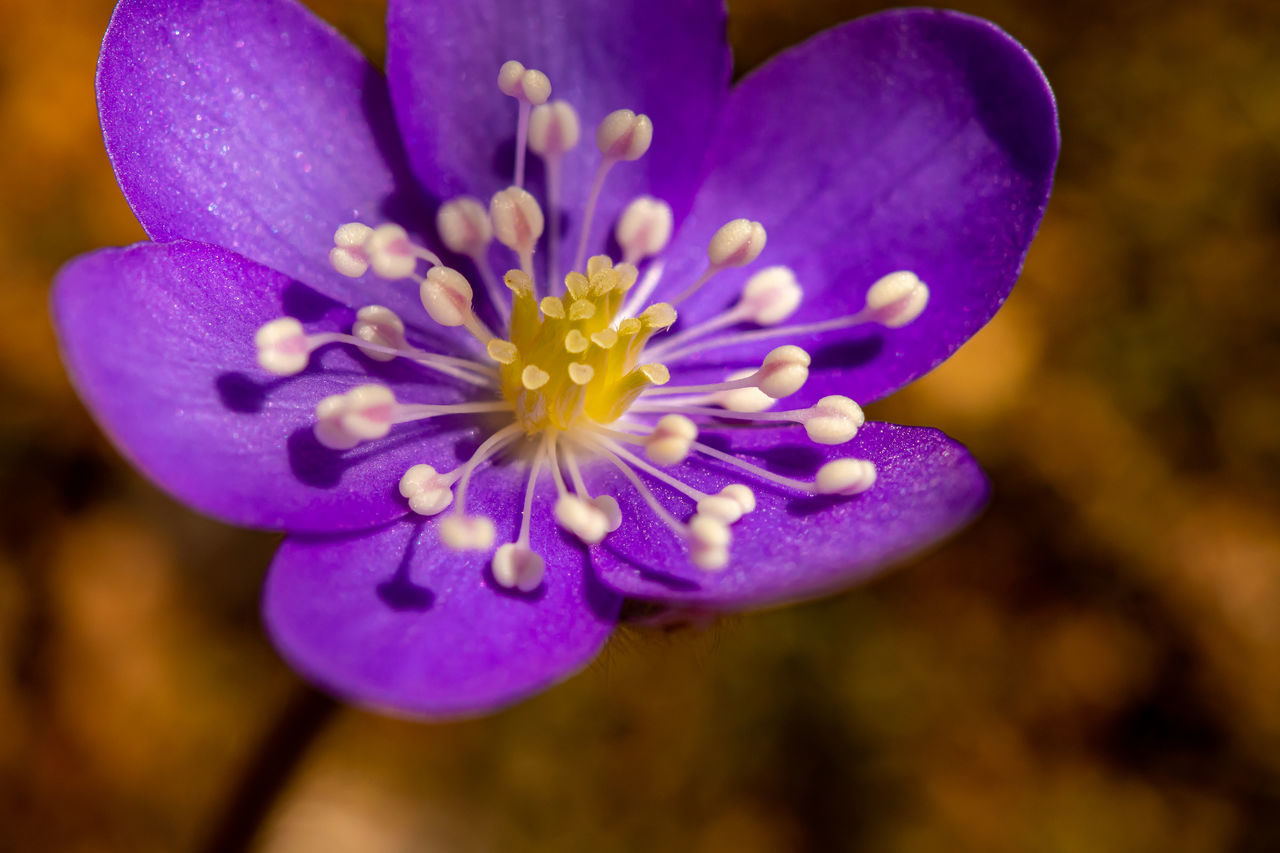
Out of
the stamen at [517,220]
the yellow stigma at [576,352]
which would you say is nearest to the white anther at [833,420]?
the yellow stigma at [576,352]

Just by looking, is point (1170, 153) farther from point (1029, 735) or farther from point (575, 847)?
point (575, 847)

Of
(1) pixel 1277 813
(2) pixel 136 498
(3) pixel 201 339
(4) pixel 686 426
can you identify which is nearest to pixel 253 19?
(3) pixel 201 339

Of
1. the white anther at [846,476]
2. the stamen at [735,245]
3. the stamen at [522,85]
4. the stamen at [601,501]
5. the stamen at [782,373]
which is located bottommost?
the stamen at [601,501]

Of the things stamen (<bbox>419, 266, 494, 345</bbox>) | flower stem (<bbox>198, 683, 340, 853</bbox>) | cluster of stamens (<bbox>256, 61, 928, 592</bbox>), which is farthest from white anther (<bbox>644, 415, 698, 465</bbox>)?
flower stem (<bbox>198, 683, 340, 853</bbox>)

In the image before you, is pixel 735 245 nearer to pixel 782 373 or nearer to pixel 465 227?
pixel 782 373

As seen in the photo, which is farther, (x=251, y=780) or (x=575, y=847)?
(x=575, y=847)

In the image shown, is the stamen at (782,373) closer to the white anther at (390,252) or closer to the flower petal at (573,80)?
the flower petal at (573,80)
